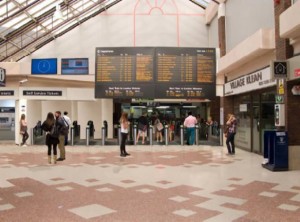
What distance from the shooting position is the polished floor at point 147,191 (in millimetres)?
3953

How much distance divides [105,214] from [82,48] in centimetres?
1368

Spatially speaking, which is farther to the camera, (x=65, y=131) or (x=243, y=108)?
(x=243, y=108)

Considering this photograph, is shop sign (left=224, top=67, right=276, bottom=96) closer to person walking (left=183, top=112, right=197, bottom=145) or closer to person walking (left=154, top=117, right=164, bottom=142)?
person walking (left=183, top=112, right=197, bottom=145)

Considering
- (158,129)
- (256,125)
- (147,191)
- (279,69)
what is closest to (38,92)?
(158,129)

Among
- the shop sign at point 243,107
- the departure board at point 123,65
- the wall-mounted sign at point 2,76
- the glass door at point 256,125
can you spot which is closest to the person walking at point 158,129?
the departure board at point 123,65

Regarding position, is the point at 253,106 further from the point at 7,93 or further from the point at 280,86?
the point at 7,93

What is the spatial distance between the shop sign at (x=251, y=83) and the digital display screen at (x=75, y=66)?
18.3 feet

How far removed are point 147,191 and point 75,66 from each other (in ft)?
27.8

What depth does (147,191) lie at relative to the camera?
5172mm

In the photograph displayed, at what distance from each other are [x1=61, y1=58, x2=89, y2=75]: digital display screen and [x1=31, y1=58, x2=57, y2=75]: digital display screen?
1.15 feet

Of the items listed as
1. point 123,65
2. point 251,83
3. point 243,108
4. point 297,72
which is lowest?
point 243,108

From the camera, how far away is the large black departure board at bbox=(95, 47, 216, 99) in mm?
11539

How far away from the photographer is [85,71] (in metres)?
12.5

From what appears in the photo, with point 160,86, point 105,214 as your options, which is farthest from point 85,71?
point 105,214
